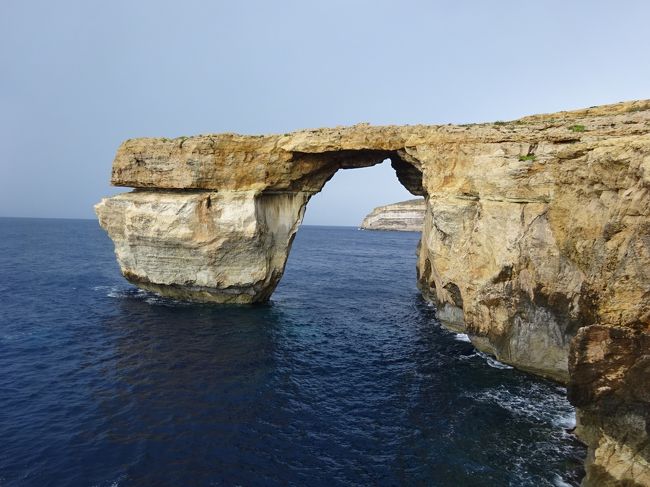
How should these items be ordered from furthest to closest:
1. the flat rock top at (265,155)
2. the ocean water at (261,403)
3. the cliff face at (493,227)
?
the flat rock top at (265,155), the ocean water at (261,403), the cliff face at (493,227)

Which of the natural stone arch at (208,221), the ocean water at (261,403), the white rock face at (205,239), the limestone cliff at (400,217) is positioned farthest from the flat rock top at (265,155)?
the limestone cliff at (400,217)

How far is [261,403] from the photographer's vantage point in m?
19.1

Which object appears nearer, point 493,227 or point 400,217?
point 493,227

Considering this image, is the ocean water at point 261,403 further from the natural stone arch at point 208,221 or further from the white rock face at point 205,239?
the natural stone arch at point 208,221

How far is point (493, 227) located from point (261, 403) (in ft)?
50.0

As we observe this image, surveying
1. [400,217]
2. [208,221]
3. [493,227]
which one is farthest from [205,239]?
[400,217]

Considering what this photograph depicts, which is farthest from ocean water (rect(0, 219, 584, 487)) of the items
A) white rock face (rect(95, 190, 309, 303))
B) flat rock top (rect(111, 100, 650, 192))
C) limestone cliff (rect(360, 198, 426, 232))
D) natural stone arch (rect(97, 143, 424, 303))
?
limestone cliff (rect(360, 198, 426, 232))

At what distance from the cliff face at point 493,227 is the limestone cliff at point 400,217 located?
420 ft

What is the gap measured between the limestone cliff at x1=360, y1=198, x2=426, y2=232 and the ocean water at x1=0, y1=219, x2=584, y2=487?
13655cm

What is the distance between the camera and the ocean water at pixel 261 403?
571 inches

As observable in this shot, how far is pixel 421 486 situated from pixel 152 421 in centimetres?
1135

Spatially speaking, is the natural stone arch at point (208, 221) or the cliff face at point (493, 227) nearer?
the cliff face at point (493, 227)

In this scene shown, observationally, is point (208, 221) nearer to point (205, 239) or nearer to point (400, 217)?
point (205, 239)

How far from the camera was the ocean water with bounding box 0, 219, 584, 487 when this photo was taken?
14.5 metres
